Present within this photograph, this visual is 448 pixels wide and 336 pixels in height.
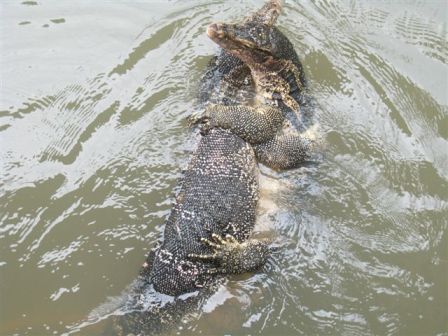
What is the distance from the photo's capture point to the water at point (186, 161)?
4.70 metres

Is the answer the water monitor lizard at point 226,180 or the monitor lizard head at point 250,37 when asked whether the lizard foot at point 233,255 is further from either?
the monitor lizard head at point 250,37

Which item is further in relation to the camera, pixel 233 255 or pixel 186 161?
pixel 186 161

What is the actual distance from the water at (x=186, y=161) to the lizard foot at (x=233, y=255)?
0.16 meters

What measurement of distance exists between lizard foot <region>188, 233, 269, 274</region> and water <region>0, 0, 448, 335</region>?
162 mm

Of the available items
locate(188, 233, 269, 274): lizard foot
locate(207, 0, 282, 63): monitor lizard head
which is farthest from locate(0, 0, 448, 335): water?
locate(207, 0, 282, 63): monitor lizard head

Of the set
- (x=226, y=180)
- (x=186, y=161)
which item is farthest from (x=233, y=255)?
(x=186, y=161)

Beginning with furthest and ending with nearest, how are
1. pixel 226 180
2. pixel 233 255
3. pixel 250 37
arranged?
1. pixel 250 37
2. pixel 226 180
3. pixel 233 255

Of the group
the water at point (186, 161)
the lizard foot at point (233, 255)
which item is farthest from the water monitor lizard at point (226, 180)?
the water at point (186, 161)

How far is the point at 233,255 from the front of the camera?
181 inches

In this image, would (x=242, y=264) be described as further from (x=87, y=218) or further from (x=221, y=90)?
(x=221, y=90)

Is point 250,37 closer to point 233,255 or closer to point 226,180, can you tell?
point 226,180

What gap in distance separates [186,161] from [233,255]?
1206 millimetres

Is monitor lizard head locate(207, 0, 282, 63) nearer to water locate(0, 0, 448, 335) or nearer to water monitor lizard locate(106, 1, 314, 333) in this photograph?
water monitor lizard locate(106, 1, 314, 333)

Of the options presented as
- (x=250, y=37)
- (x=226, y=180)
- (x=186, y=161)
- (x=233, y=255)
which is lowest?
(x=233, y=255)
